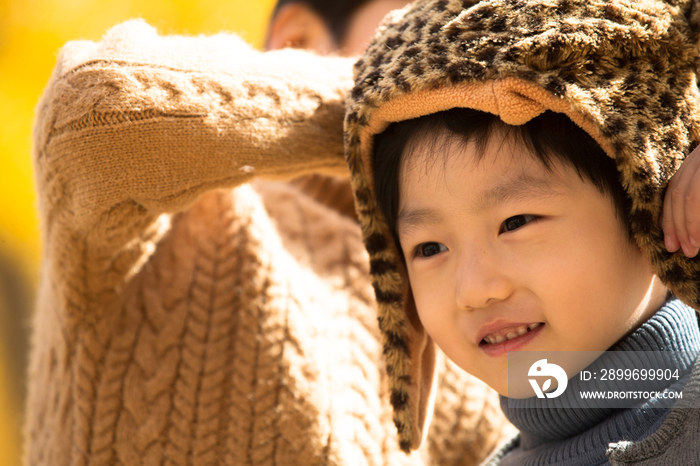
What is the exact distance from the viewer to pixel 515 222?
1001 millimetres

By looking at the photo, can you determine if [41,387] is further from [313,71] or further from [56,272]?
[313,71]

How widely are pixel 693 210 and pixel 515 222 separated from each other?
0.85ft

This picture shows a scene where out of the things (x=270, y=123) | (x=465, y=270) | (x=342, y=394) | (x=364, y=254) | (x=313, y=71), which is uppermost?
(x=313, y=71)

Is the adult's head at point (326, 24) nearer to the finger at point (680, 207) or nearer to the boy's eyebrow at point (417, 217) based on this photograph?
the boy's eyebrow at point (417, 217)

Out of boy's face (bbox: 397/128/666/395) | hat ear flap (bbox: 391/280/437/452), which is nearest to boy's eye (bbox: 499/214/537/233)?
boy's face (bbox: 397/128/666/395)

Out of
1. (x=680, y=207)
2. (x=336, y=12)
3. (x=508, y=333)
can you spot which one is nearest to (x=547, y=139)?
(x=680, y=207)

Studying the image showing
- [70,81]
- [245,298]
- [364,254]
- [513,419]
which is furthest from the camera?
[364,254]

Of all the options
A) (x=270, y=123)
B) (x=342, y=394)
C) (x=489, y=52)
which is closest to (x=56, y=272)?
(x=270, y=123)

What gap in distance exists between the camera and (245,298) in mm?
1301

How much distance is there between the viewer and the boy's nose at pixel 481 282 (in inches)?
38.7

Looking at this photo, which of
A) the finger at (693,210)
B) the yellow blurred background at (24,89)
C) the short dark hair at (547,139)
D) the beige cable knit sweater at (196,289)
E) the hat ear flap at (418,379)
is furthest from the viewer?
the yellow blurred background at (24,89)

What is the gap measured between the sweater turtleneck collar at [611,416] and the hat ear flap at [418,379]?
7.8 inches

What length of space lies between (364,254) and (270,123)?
0.51 m

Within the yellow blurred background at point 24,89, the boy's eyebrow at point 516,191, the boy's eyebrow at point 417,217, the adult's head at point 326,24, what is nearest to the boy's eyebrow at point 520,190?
the boy's eyebrow at point 516,191
